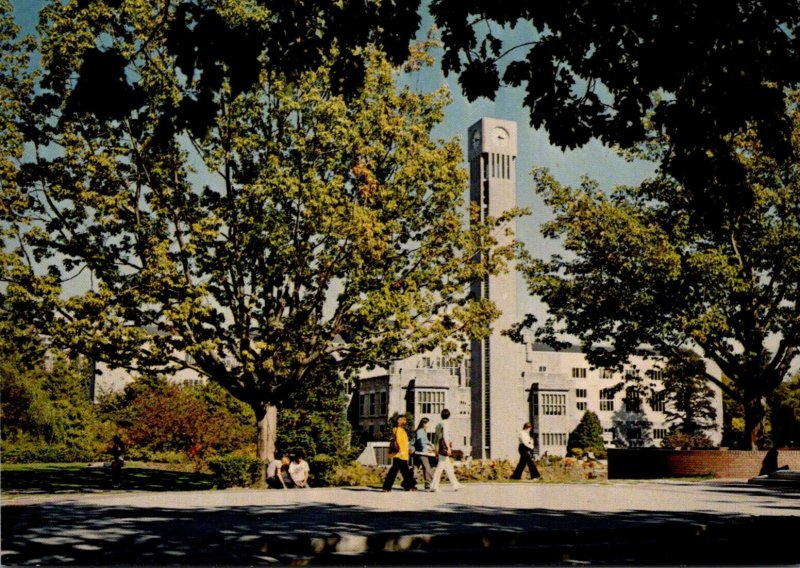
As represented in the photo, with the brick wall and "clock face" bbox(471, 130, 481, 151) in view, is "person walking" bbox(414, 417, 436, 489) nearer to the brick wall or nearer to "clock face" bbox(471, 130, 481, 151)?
the brick wall

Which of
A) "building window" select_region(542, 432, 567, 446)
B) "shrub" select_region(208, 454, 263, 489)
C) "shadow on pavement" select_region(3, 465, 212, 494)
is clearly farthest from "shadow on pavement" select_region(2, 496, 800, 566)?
"building window" select_region(542, 432, 567, 446)

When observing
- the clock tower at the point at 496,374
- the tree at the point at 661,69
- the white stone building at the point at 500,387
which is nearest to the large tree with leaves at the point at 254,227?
the tree at the point at 661,69

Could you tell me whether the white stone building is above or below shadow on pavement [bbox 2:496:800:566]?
above

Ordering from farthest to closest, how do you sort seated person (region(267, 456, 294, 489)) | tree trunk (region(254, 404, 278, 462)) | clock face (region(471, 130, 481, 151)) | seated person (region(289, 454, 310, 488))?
1. clock face (region(471, 130, 481, 151))
2. tree trunk (region(254, 404, 278, 462))
3. seated person (region(289, 454, 310, 488))
4. seated person (region(267, 456, 294, 489))

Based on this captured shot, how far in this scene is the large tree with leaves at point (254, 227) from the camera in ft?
72.1

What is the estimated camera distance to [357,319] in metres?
23.6

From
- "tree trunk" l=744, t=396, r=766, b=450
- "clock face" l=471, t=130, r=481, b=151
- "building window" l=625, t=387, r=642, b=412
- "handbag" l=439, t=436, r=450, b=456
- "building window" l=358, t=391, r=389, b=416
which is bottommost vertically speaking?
"handbag" l=439, t=436, r=450, b=456

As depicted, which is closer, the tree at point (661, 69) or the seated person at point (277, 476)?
the tree at point (661, 69)

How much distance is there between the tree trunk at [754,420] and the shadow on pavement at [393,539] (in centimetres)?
1900

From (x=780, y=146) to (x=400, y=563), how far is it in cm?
574

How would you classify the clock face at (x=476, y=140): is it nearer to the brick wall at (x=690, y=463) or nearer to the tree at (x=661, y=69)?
the brick wall at (x=690, y=463)

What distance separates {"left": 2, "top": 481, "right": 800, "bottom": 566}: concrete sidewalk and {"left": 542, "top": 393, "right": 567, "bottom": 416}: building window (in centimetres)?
8009

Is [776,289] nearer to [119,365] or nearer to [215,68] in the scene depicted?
[119,365]

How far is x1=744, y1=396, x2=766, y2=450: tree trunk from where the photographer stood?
101 ft
